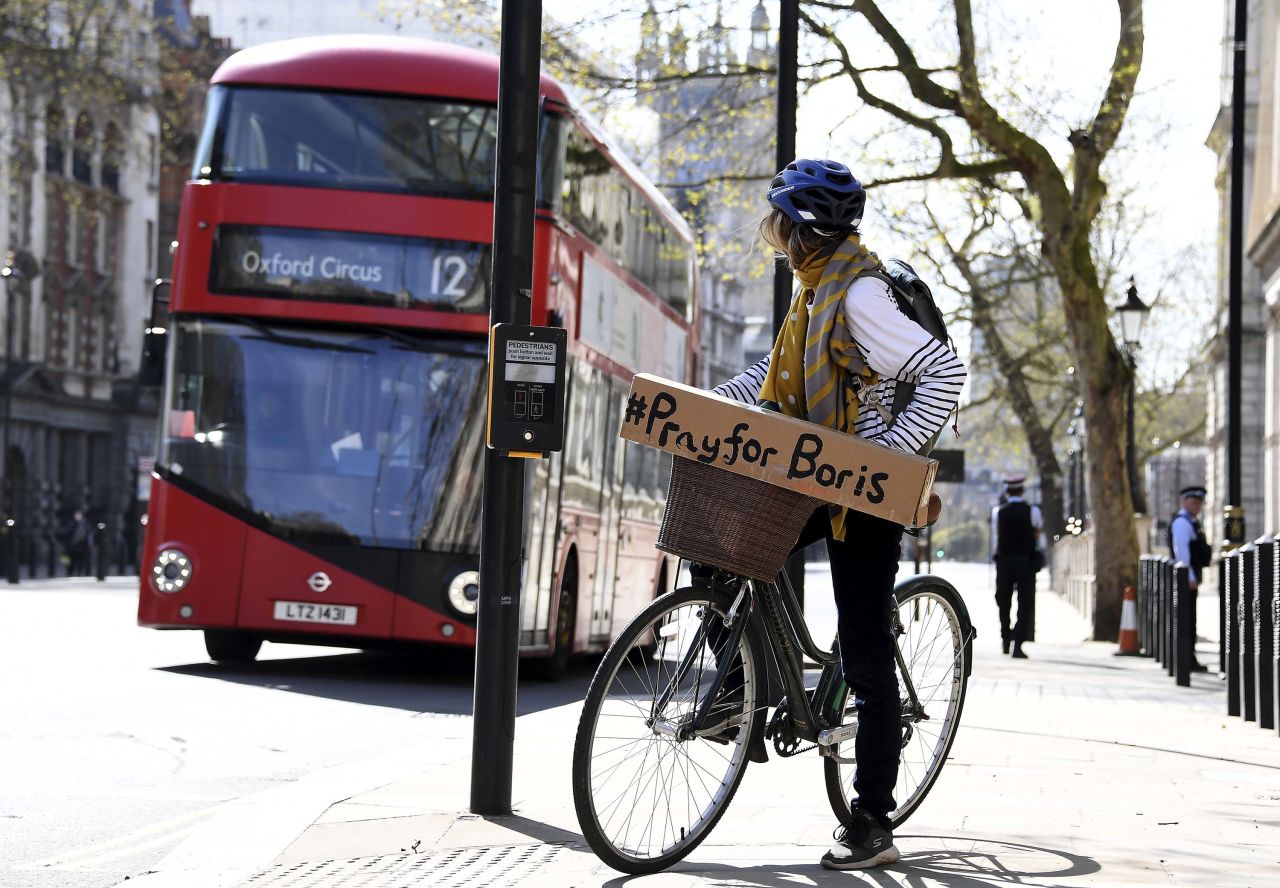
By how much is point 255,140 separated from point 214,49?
53.1m

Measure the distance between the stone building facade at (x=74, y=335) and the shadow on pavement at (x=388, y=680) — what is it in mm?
36152

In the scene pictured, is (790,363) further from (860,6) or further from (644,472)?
(860,6)

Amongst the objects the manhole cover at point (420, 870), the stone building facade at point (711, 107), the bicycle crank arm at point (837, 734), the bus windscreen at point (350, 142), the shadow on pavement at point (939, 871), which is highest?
the stone building facade at point (711, 107)

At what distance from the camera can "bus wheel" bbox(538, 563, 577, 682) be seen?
1498cm

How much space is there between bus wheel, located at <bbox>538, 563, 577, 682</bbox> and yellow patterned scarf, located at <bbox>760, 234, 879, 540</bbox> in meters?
8.99

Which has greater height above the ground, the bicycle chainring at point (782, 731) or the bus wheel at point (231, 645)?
the bicycle chainring at point (782, 731)

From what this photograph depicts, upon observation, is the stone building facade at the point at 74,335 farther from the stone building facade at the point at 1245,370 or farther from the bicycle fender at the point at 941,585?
the bicycle fender at the point at 941,585

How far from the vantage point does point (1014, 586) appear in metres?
21.6

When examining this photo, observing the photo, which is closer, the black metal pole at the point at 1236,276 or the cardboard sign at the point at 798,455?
the cardboard sign at the point at 798,455

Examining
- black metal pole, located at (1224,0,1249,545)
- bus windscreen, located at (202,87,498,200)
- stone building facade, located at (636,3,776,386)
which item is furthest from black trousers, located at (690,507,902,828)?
black metal pole, located at (1224,0,1249,545)

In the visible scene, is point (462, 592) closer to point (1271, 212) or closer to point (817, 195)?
point (817, 195)

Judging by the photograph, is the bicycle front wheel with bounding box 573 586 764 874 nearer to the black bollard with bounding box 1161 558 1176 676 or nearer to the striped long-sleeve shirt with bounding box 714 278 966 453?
the striped long-sleeve shirt with bounding box 714 278 966 453

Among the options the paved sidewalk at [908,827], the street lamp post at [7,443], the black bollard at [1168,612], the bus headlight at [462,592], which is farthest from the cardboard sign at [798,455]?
the street lamp post at [7,443]

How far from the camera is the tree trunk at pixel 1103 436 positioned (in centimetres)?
2291
